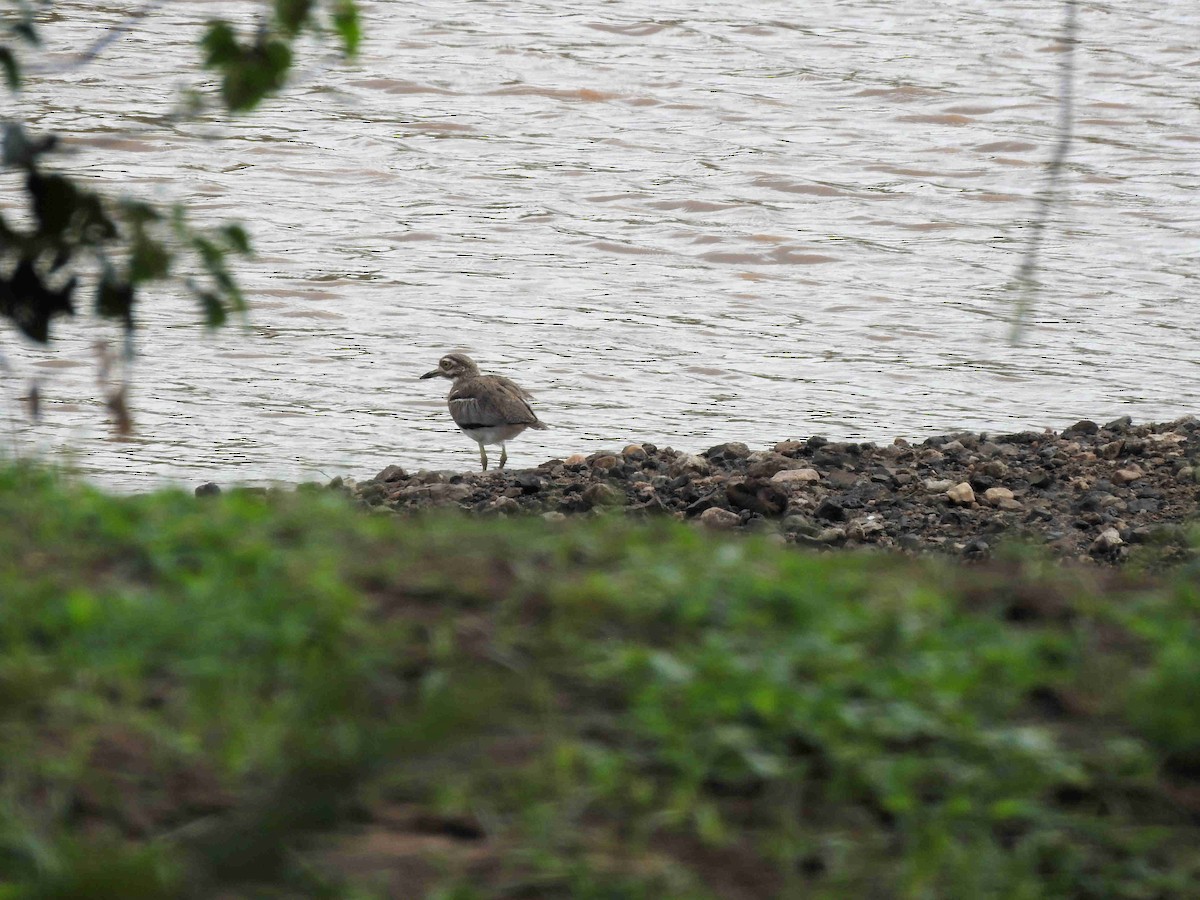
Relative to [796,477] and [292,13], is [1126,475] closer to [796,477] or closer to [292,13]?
[796,477]

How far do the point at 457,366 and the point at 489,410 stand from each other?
0.93 m

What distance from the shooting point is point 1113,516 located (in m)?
8.80

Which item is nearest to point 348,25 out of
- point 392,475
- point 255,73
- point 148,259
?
point 255,73

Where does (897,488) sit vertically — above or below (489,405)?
above

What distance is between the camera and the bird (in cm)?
1088

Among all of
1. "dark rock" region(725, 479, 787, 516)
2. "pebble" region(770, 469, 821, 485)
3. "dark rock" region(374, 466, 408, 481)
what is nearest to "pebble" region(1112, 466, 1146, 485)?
"pebble" region(770, 469, 821, 485)

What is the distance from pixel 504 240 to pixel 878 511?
7469 mm

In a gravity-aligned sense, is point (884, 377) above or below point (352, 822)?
below

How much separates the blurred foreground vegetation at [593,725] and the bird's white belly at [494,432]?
6.36 metres

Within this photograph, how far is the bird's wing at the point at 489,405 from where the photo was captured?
428 inches

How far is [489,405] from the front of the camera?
1087 cm

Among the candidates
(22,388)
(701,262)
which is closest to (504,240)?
(701,262)

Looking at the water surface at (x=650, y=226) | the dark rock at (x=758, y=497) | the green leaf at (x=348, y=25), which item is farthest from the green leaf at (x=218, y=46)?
the dark rock at (x=758, y=497)

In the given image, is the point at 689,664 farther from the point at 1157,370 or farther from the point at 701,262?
the point at 701,262
